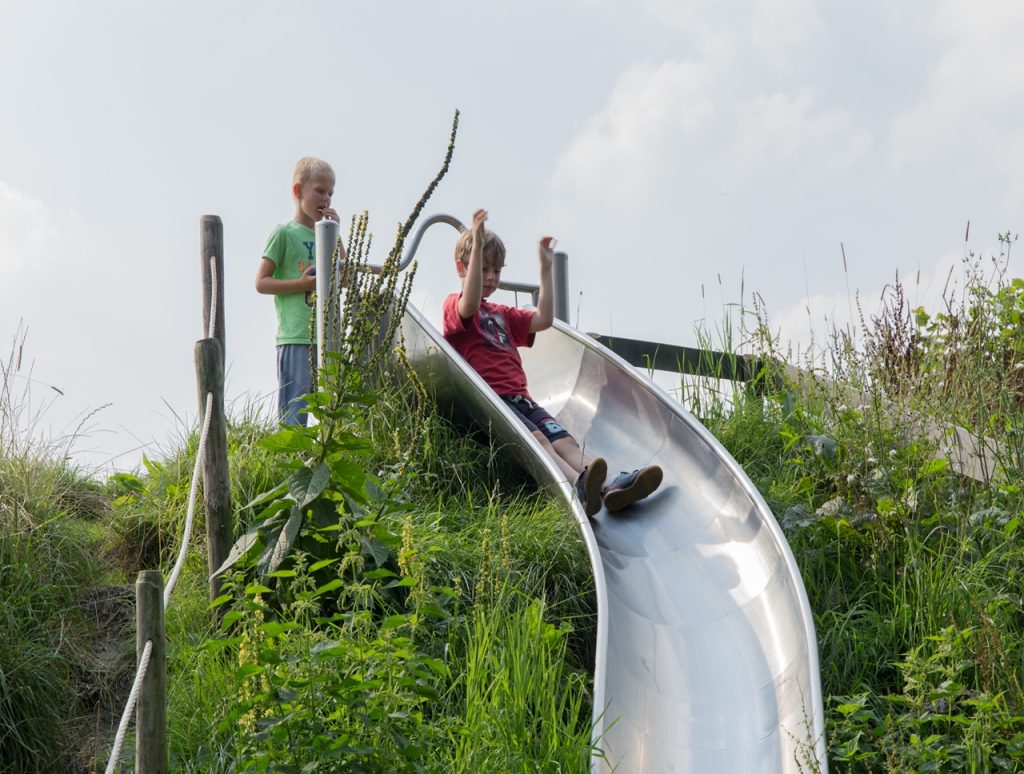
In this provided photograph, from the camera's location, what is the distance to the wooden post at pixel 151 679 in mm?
2709

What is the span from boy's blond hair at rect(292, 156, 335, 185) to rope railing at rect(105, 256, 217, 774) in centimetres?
161

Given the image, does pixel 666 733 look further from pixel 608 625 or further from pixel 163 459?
pixel 163 459

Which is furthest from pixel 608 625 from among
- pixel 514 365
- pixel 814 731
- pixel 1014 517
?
pixel 514 365

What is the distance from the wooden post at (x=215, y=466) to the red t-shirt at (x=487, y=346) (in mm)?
2020

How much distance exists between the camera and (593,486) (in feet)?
16.5

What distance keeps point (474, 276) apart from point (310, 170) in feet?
3.77

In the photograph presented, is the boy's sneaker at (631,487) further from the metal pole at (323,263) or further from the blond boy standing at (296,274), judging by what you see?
the blond boy standing at (296,274)

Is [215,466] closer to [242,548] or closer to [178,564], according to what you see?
[242,548]

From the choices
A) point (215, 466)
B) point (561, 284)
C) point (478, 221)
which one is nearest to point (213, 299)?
point (215, 466)

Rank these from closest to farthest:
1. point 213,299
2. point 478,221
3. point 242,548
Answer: point 242,548 < point 213,299 < point 478,221

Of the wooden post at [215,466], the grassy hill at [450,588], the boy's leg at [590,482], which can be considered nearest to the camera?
the grassy hill at [450,588]

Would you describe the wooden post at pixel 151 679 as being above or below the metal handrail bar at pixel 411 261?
below

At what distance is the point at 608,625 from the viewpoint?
396cm

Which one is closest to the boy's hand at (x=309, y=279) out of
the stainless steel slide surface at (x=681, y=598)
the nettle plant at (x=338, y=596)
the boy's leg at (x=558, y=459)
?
the stainless steel slide surface at (x=681, y=598)
